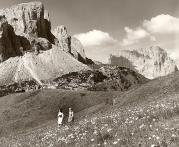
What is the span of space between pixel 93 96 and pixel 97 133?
3798 inches

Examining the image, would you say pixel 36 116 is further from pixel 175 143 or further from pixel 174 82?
pixel 175 143

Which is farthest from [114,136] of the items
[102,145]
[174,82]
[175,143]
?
[174,82]

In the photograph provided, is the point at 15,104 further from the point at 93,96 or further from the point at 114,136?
the point at 114,136

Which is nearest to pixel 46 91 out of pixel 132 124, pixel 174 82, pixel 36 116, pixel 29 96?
pixel 29 96

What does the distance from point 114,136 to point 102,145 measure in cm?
122

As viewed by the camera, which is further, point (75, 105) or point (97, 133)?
point (75, 105)

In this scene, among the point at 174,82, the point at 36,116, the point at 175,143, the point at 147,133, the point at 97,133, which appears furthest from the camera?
the point at 36,116

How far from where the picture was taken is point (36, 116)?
96.5 metres

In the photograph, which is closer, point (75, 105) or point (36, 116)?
point (36, 116)

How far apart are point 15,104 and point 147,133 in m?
100

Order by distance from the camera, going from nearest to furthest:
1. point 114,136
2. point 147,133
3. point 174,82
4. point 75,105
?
point 147,133 → point 114,136 → point 174,82 → point 75,105

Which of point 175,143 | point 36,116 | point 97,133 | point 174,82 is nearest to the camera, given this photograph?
point 175,143

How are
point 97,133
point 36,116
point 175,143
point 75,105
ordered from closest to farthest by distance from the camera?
point 175,143 → point 97,133 → point 36,116 → point 75,105

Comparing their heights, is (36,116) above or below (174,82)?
below
